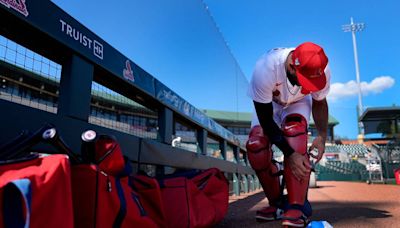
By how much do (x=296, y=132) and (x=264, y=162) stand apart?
0.89 ft

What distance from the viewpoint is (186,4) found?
20.5 feet

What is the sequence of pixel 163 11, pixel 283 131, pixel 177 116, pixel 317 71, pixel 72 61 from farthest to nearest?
pixel 163 11 → pixel 177 116 → pixel 72 61 → pixel 283 131 → pixel 317 71

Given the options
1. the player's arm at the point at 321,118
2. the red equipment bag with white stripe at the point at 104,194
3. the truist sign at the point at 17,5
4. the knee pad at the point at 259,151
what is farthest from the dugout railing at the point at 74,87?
the player's arm at the point at 321,118

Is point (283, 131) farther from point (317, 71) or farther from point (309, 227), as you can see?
point (309, 227)

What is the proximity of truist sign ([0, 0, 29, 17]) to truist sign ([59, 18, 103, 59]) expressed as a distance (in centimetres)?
26

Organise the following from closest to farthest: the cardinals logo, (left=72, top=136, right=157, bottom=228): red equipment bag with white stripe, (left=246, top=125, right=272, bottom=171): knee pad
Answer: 1. (left=72, top=136, right=157, bottom=228): red equipment bag with white stripe
2. (left=246, top=125, right=272, bottom=171): knee pad
3. the cardinals logo

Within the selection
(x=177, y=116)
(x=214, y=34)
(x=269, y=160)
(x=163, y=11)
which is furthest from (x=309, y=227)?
(x=214, y=34)

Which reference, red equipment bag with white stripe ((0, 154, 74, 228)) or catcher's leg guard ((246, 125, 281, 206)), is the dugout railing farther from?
catcher's leg guard ((246, 125, 281, 206))

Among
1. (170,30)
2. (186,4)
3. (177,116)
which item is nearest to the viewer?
(177,116)

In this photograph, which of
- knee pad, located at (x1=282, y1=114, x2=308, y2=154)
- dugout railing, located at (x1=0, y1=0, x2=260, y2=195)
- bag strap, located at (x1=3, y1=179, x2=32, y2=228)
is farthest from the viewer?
knee pad, located at (x1=282, y1=114, x2=308, y2=154)

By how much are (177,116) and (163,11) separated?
191cm

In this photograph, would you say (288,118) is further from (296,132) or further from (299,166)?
(299,166)

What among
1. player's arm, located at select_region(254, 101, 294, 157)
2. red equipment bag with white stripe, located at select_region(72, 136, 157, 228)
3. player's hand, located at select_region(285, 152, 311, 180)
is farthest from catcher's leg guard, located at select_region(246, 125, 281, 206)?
red equipment bag with white stripe, located at select_region(72, 136, 157, 228)

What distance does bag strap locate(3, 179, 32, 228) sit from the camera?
0.85m
